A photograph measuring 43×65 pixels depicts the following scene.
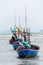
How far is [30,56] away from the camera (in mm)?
51688

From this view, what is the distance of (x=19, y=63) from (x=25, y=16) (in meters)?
14.8

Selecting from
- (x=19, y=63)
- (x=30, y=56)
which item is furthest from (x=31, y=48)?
(x=19, y=63)

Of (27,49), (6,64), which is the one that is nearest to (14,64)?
(6,64)

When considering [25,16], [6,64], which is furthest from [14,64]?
[25,16]

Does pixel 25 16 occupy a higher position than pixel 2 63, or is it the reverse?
pixel 25 16

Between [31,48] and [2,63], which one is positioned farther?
[31,48]

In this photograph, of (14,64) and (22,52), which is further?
(22,52)

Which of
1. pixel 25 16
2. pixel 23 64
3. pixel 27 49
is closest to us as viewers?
pixel 23 64

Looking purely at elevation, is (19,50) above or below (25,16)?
below

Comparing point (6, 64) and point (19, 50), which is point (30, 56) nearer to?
point (19, 50)

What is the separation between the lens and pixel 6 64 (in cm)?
4503

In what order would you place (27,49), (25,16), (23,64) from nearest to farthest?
(23,64) → (27,49) → (25,16)

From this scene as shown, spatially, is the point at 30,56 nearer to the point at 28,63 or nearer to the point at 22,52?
the point at 22,52

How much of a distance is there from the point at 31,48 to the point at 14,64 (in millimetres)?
7477
